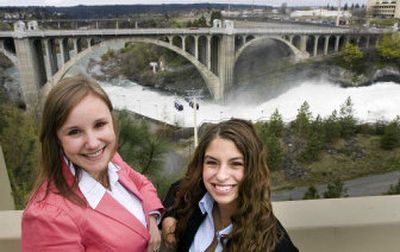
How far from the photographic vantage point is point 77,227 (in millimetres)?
607

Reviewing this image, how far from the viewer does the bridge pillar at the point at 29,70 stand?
5.67 feet

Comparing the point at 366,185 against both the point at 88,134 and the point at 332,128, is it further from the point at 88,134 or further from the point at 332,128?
the point at 88,134

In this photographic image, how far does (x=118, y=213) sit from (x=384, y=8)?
155 centimetres

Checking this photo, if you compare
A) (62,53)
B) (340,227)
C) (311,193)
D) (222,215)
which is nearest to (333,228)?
(340,227)

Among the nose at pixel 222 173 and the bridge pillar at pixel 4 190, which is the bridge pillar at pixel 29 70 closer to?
the bridge pillar at pixel 4 190

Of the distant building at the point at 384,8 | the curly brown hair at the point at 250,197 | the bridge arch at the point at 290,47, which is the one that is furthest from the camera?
the bridge arch at the point at 290,47

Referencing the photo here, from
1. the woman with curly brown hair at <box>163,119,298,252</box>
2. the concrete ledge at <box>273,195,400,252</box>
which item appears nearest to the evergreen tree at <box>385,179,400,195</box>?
the concrete ledge at <box>273,195,400,252</box>

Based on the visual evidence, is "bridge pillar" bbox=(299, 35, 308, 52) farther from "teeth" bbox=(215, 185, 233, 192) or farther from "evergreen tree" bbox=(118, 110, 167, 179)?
"teeth" bbox=(215, 185, 233, 192)

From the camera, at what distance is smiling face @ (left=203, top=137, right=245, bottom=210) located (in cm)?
70

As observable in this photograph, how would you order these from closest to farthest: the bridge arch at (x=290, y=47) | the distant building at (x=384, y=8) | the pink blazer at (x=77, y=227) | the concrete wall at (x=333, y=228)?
Answer: 1. the pink blazer at (x=77, y=227)
2. the concrete wall at (x=333, y=228)
3. the distant building at (x=384, y=8)
4. the bridge arch at (x=290, y=47)

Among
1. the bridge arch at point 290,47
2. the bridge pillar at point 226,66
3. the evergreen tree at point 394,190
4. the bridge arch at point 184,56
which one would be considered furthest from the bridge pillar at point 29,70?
the evergreen tree at point 394,190

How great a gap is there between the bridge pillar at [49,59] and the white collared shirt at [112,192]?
46.3 inches

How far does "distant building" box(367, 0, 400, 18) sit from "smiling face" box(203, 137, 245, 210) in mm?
1330

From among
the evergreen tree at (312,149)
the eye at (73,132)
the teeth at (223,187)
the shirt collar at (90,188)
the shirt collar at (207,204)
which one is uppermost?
the eye at (73,132)
